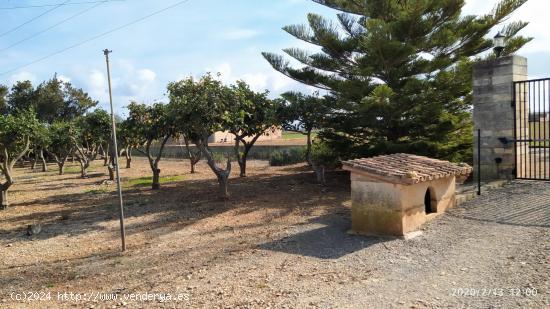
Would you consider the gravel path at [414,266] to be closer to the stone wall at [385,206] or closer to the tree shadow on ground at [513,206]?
the tree shadow on ground at [513,206]

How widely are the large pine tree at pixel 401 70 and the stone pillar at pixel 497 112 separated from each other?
2.23 m

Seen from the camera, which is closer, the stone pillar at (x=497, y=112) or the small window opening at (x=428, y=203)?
the small window opening at (x=428, y=203)

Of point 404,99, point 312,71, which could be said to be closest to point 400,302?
point 404,99

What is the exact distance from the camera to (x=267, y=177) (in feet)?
48.0

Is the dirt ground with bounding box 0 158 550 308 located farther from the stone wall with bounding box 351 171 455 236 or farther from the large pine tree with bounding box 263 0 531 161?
the large pine tree with bounding box 263 0 531 161

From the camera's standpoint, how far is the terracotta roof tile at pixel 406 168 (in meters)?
5.80

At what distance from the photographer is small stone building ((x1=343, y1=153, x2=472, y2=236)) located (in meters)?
5.90

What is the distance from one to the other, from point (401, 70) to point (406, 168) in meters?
6.29

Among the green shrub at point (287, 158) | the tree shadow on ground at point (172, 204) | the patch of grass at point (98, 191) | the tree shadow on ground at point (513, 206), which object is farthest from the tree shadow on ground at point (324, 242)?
the green shrub at point (287, 158)

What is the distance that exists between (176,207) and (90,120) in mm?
9868

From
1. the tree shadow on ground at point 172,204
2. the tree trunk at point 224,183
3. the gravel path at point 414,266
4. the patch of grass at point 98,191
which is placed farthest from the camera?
the patch of grass at point 98,191

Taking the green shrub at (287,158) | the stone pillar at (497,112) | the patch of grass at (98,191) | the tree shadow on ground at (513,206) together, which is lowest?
the patch of grass at (98,191)

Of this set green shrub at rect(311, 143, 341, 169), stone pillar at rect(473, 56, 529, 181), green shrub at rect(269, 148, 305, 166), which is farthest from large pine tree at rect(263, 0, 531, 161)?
green shrub at rect(269, 148, 305, 166)

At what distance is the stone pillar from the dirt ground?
71cm
